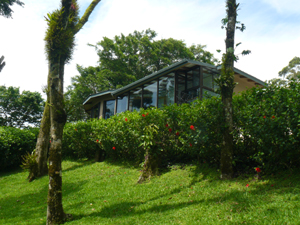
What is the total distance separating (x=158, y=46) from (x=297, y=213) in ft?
109

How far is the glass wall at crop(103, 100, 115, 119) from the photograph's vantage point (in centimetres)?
2203

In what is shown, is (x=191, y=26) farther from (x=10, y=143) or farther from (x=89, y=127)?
(x=10, y=143)

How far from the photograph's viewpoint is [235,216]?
15.4ft

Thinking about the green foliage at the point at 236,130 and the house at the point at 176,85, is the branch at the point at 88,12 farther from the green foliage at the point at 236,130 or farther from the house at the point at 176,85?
the green foliage at the point at 236,130

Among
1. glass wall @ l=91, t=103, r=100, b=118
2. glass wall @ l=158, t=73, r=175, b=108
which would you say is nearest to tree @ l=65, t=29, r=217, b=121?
glass wall @ l=91, t=103, r=100, b=118

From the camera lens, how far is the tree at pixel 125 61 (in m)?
32.4

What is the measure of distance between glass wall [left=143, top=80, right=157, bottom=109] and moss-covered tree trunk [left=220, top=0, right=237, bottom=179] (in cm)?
992

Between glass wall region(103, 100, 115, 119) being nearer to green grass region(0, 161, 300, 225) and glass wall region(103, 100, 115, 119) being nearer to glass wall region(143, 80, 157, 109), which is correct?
glass wall region(143, 80, 157, 109)

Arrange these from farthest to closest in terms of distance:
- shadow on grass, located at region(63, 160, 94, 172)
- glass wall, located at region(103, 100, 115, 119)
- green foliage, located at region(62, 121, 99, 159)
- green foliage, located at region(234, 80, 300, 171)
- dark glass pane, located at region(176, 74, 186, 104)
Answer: glass wall, located at region(103, 100, 115, 119)
dark glass pane, located at region(176, 74, 186, 104)
green foliage, located at region(62, 121, 99, 159)
shadow on grass, located at region(63, 160, 94, 172)
green foliage, located at region(234, 80, 300, 171)

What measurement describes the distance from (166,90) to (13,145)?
10.2 m

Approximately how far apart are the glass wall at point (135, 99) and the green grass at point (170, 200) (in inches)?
366

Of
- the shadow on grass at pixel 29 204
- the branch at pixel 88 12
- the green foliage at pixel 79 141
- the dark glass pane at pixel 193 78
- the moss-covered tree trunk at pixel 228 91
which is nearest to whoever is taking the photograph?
the moss-covered tree trunk at pixel 228 91

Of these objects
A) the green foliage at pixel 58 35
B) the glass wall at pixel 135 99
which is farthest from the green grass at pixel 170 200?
the glass wall at pixel 135 99

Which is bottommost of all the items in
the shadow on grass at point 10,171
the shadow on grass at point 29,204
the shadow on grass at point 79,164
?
the shadow on grass at point 29,204
